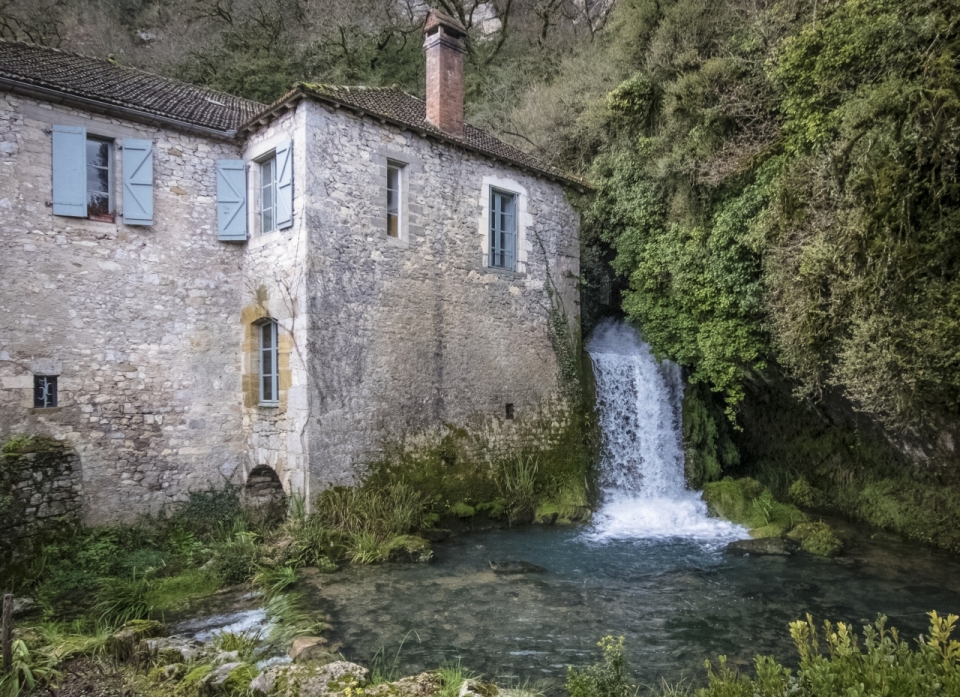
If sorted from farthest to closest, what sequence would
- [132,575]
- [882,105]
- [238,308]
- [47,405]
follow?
[238,308] < [47,405] < [132,575] < [882,105]

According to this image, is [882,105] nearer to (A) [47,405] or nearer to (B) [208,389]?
(B) [208,389]

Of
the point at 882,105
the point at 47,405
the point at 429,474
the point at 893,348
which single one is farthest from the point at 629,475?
the point at 47,405

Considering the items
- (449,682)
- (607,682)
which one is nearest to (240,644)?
(449,682)

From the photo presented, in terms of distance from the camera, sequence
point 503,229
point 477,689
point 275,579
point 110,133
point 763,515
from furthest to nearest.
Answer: point 503,229 < point 763,515 < point 110,133 < point 275,579 < point 477,689

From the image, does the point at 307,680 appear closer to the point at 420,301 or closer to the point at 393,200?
the point at 420,301

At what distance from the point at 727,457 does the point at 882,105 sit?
703cm

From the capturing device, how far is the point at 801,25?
27.9ft

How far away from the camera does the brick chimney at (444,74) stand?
10.1 metres

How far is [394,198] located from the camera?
9359 millimetres

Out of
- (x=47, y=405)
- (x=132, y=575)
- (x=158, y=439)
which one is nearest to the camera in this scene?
(x=132, y=575)

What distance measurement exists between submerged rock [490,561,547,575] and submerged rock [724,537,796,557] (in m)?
2.87

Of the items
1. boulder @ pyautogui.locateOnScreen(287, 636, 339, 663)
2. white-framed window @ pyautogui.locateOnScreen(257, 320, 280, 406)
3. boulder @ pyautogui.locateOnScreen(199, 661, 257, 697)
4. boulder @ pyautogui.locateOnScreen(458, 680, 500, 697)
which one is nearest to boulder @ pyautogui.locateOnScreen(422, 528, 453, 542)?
white-framed window @ pyautogui.locateOnScreen(257, 320, 280, 406)

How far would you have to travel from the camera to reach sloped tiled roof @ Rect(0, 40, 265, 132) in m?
7.86

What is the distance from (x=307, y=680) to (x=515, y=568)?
3906 mm
